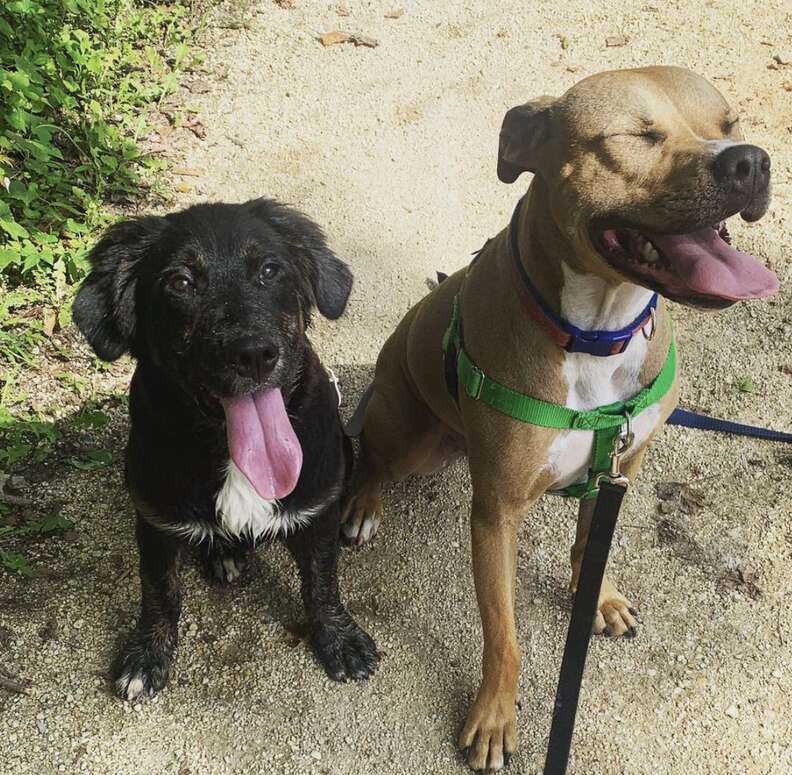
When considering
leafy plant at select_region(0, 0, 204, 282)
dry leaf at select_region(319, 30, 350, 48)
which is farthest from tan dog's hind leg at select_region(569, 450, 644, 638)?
dry leaf at select_region(319, 30, 350, 48)

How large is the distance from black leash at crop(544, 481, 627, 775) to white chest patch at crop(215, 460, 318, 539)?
38.2 inches

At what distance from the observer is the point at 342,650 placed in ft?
9.89

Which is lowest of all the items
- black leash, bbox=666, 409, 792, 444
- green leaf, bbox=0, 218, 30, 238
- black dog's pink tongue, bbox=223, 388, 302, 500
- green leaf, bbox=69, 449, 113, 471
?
green leaf, bbox=69, 449, 113, 471

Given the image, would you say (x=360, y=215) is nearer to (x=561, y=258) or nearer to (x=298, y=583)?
(x=298, y=583)

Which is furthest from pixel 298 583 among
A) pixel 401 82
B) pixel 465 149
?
pixel 401 82

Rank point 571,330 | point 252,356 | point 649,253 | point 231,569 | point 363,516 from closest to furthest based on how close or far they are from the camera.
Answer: point 649,253 < point 252,356 < point 571,330 < point 231,569 < point 363,516

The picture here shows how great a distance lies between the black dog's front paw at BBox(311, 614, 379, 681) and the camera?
2.99m

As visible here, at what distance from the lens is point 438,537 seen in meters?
3.48

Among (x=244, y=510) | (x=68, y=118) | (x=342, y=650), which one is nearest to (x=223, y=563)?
(x=342, y=650)

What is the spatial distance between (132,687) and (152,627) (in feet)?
0.73

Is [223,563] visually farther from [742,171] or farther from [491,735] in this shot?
[742,171]

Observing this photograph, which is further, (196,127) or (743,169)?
(196,127)

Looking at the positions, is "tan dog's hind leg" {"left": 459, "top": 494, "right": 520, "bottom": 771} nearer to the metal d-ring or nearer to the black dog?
the black dog

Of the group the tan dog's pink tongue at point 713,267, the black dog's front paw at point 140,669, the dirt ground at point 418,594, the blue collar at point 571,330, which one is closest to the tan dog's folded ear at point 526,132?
the blue collar at point 571,330
